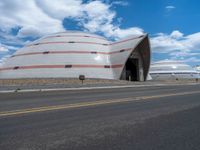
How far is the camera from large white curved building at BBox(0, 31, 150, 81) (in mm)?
45500

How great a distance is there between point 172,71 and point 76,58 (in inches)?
2190

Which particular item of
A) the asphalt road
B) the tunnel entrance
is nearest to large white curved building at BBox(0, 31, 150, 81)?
the tunnel entrance

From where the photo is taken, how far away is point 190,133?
15.9 ft

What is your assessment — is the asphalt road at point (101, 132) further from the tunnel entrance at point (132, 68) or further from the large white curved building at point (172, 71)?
the large white curved building at point (172, 71)

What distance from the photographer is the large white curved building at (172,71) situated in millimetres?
87438

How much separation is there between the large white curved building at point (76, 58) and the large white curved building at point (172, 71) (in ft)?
125

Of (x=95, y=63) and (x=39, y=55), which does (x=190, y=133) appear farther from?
(x=39, y=55)

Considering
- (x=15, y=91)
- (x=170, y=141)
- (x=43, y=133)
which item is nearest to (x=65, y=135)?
(x=43, y=133)

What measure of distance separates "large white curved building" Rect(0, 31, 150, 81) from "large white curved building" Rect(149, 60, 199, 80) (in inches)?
1502

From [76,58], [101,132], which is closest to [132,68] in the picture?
[76,58]

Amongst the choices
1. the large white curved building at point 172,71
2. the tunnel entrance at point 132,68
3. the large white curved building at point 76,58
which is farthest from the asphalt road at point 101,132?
the large white curved building at point 172,71

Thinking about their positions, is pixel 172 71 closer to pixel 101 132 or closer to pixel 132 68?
pixel 132 68

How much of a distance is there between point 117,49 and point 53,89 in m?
31.3

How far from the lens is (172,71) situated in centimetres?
9056
